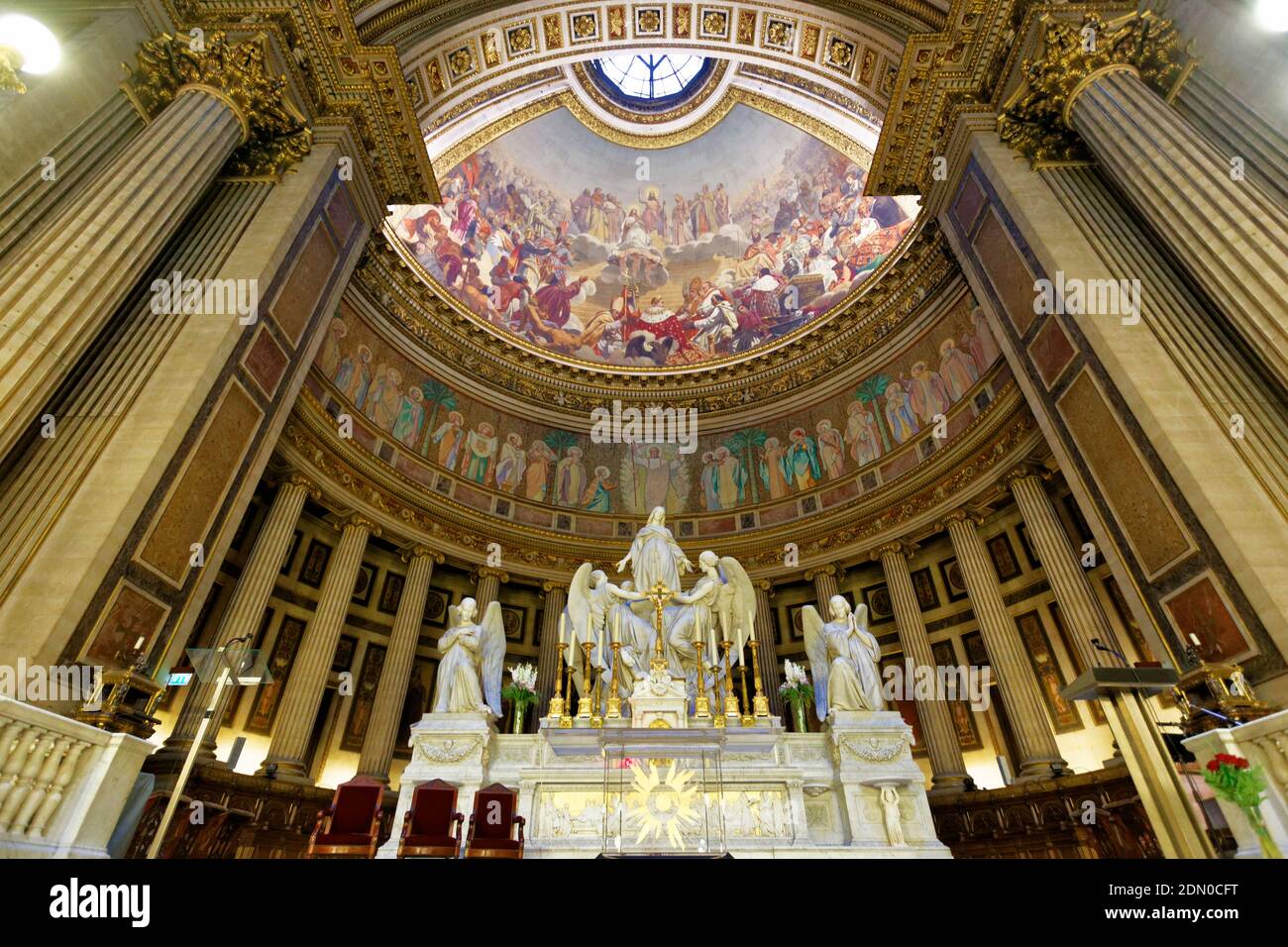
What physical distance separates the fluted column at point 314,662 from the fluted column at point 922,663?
1308 cm

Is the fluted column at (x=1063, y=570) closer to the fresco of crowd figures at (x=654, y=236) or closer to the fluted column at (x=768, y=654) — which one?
the fluted column at (x=768, y=654)

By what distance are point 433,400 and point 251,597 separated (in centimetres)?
824

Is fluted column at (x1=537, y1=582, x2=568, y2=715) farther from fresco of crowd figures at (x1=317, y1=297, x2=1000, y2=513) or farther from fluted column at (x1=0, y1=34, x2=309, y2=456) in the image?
fluted column at (x1=0, y1=34, x2=309, y2=456)

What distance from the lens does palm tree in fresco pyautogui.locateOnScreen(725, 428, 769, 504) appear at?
20766 millimetres

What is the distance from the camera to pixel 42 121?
823cm

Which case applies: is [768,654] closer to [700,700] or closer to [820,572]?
[820,572]

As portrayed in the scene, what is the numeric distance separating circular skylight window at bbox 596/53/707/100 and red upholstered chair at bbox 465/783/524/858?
1135 inches

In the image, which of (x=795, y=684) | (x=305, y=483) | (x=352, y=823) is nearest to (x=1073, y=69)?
(x=795, y=684)

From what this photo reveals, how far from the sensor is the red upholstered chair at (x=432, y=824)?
5.38 meters

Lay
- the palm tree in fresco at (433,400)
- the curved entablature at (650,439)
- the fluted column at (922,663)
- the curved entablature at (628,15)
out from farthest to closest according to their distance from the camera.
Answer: the palm tree in fresco at (433,400) < the curved entablature at (650,439) < the fluted column at (922,663) < the curved entablature at (628,15)

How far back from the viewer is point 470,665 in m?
7.87

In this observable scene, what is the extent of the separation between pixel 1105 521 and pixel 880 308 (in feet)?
37.7

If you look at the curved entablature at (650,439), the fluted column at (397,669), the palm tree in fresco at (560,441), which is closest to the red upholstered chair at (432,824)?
the fluted column at (397,669)
